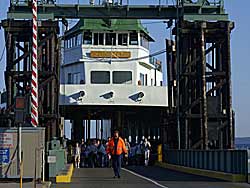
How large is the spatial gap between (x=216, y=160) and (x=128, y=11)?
12.1m

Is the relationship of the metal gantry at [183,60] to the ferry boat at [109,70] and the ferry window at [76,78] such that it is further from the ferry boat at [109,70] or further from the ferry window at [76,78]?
the ferry window at [76,78]

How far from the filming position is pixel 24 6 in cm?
3122

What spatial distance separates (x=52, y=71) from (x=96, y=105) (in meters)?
12.1

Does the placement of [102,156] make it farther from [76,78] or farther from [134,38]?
[134,38]

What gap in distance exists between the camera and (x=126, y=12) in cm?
3291

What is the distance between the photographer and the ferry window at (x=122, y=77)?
143 ft

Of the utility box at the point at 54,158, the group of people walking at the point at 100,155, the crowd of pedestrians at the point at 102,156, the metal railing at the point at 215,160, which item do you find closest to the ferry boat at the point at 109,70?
the group of people walking at the point at 100,155

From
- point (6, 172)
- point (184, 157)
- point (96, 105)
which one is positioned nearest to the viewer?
point (6, 172)

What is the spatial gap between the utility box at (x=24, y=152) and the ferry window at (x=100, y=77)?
24656 millimetres

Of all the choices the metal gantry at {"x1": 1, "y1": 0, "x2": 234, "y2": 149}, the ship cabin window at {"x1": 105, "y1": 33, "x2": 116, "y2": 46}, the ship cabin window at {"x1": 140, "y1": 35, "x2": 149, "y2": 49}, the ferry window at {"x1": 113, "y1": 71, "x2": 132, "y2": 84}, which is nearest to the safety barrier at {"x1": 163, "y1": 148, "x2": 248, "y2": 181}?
the metal gantry at {"x1": 1, "y1": 0, "x2": 234, "y2": 149}

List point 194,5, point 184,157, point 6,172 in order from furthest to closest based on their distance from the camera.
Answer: point 194,5 < point 184,157 < point 6,172

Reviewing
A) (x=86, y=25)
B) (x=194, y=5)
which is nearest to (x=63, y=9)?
(x=194, y=5)

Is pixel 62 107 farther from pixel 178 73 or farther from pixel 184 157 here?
pixel 184 157

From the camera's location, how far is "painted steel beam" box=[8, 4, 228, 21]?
104 ft
